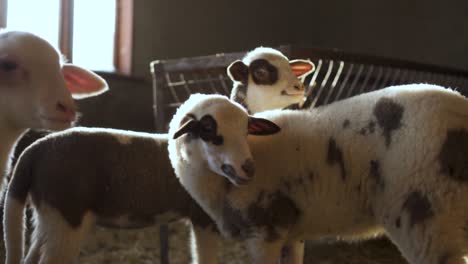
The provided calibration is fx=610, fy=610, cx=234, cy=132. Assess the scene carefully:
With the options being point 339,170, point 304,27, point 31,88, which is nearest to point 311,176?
point 339,170

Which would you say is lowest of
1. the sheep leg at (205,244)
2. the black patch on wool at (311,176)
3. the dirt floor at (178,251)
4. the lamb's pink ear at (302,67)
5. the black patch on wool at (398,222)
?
the dirt floor at (178,251)

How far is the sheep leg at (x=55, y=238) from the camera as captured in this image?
1585 millimetres

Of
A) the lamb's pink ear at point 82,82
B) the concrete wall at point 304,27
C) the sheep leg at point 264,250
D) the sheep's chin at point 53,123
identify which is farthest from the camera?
the concrete wall at point 304,27

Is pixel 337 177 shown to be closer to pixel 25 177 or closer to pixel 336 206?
pixel 336 206

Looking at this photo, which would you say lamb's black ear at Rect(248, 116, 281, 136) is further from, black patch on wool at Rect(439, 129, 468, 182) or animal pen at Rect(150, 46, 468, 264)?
animal pen at Rect(150, 46, 468, 264)

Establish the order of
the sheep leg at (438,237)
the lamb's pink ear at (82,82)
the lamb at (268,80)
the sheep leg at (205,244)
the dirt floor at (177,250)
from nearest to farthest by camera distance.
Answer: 1. the sheep leg at (438,237)
2. the lamb's pink ear at (82,82)
3. the sheep leg at (205,244)
4. the lamb at (268,80)
5. the dirt floor at (177,250)

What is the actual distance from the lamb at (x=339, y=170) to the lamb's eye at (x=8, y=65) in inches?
16.6

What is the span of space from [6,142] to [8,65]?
0.23 metres

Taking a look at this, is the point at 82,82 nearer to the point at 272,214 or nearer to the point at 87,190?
the point at 87,190

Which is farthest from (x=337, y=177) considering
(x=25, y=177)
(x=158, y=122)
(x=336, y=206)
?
(x=158, y=122)

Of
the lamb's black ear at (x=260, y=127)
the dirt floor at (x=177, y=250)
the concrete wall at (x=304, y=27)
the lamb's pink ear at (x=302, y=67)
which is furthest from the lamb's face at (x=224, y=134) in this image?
the concrete wall at (x=304, y=27)

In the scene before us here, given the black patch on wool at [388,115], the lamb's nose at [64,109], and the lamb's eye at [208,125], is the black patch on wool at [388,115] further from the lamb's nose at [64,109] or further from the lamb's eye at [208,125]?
the lamb's nose at [64,109]

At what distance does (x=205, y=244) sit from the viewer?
6.00ft

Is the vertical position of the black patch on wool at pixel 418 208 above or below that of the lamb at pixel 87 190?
above
